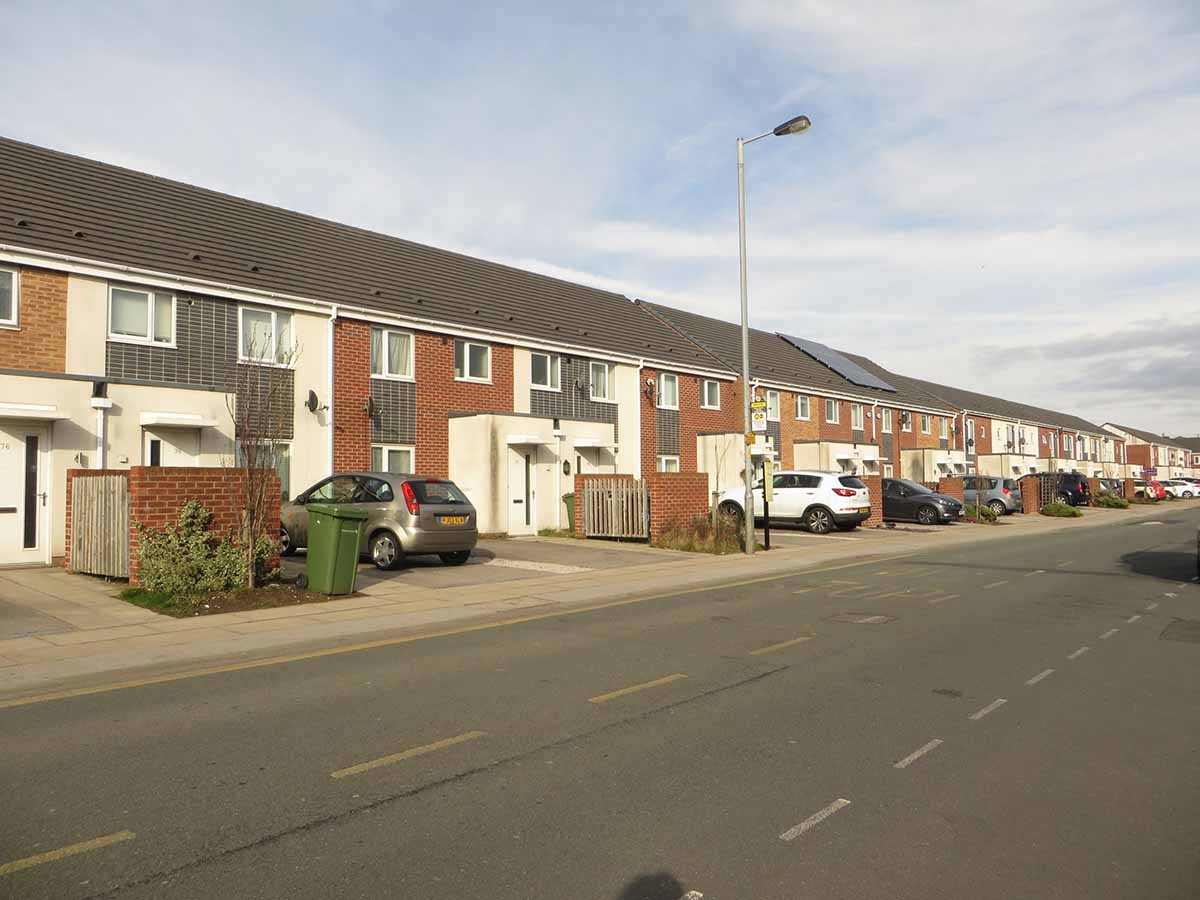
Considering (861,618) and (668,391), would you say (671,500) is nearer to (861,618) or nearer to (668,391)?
(861,618)

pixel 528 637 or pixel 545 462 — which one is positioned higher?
pixel 545 462

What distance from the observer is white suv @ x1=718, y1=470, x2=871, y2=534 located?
2533 cm

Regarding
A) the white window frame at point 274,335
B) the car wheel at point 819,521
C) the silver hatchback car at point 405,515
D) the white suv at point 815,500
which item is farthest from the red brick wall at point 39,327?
the car wheel at point 819,521

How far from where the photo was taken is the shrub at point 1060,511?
3856 cm

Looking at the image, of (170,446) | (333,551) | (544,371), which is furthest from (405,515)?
(544,371)

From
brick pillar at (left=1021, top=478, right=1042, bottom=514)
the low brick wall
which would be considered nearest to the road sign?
the low brick wall

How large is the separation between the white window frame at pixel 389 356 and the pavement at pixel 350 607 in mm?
5024

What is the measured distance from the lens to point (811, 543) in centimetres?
2198

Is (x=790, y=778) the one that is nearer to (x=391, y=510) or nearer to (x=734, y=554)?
(x=391, y=510)

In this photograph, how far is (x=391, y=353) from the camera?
22000 millimetres

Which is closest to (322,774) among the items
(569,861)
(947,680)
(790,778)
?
(569,861)

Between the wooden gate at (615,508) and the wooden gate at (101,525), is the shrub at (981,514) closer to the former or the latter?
the wooden gate at (615,508)

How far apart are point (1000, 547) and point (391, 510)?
49.0ft

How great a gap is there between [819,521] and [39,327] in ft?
63.6
